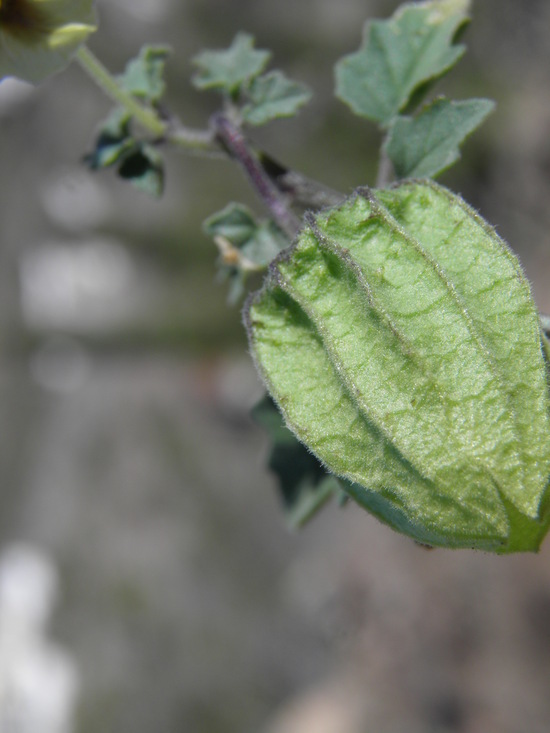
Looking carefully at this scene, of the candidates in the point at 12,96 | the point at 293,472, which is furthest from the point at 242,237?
the point at 12,96

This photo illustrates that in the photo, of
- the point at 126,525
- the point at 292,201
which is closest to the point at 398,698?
the point at 126,525

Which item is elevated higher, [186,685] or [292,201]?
[292,201]

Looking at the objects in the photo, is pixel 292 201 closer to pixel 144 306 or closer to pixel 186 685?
pixel 144 306

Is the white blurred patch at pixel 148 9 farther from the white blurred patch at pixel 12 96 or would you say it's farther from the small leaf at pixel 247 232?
the small leaf at pixel 247 232

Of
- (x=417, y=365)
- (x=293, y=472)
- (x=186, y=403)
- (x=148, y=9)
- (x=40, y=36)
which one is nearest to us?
(x=417, y=365)

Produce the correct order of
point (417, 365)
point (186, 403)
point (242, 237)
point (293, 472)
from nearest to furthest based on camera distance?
1. point (417, 365)
2. point (242, 237)
3. point (293, 472)
4. point (186, 403)

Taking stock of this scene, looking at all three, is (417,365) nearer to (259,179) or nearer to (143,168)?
(259,179)

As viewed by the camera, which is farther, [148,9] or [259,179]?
[148,9]

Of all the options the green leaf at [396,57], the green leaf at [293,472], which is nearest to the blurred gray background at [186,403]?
the green leaf at [293,472]
